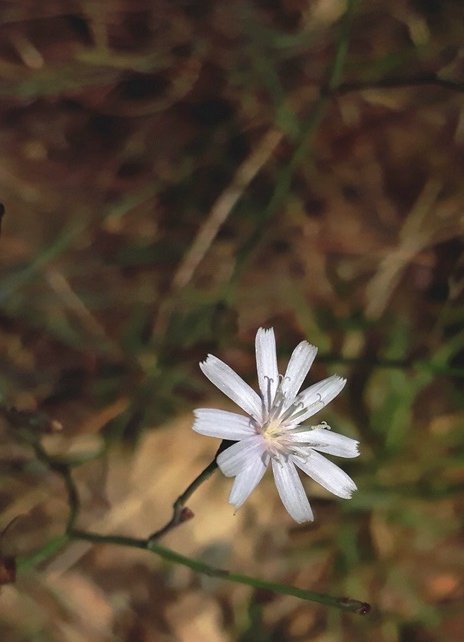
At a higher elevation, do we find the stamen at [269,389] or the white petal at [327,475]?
the stamen at [269,389]

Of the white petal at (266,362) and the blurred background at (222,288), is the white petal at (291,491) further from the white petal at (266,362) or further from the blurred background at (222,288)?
the blurred background at (222,288)

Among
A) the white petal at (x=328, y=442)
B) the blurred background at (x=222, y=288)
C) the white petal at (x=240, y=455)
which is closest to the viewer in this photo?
the white petal at (x=240, y=455)

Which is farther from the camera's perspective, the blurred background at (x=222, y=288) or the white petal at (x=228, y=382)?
the blurred background at (x=222, y=288)

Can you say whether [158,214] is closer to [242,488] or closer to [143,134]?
[143,134]

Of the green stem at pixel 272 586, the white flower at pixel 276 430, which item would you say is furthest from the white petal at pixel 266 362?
the green stem at pixel 272 586

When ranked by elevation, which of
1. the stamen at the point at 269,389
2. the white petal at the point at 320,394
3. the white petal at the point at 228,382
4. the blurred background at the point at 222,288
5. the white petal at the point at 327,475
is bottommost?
the white petal at the point at 228,382

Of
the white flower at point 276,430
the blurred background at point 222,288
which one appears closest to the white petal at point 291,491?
the white flower at point 276,430

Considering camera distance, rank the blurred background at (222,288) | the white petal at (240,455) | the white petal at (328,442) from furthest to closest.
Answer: the blurred background at (222,288), the white petal at (328,442), the white petal at (240,455)

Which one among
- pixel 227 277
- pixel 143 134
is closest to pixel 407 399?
pixel 227 277
